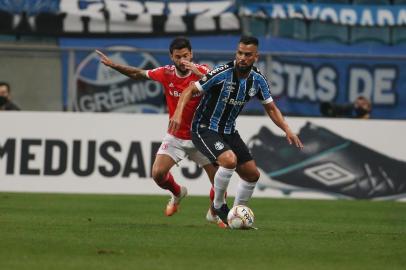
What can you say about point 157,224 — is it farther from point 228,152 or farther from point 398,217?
point 398,217

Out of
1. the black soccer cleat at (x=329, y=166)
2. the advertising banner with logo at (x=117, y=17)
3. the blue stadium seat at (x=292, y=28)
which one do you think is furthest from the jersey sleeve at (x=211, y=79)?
the blue stadium seat at (x=292, y=28)

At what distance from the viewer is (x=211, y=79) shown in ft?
36.7

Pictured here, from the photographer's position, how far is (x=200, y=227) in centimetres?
1149

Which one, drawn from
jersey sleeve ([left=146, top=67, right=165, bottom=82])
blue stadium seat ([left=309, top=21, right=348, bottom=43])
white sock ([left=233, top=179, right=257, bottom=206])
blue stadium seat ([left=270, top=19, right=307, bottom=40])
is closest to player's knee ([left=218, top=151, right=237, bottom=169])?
white sock ([left=233, top=179, right=257, bottom=206])

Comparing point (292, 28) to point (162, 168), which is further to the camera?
point (292, 28)

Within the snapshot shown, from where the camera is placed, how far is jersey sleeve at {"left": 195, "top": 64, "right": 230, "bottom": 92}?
36.6 feet

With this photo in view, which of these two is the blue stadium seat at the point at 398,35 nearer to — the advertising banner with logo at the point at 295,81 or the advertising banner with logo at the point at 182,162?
the advertising banner with logo at the point at 295,81

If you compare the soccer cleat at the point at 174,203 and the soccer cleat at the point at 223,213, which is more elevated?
the soccer cleat at the point at 223,213

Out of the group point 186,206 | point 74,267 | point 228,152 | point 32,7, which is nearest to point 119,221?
point 228,152

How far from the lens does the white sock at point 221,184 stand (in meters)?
11.4

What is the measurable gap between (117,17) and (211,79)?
41.5ft

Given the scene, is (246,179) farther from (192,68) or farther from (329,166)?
(329,166)

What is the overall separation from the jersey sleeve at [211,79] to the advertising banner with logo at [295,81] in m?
8.02

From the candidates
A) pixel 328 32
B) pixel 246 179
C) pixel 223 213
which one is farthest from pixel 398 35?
pixel 223 213
